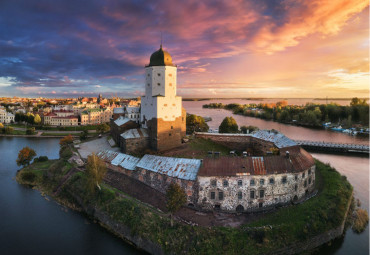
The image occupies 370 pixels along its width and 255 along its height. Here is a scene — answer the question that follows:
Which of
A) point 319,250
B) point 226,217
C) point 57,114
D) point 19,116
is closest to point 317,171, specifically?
point 319,250

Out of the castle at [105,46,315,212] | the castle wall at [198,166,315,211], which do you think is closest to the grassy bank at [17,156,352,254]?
the castle wall at [198,166,315,211]

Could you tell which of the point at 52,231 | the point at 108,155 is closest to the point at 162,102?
the point at 108,155

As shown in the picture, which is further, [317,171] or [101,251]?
[317,171]

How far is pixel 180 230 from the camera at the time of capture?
17219 mm

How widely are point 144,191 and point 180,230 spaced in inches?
241

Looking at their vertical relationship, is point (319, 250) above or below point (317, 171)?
below

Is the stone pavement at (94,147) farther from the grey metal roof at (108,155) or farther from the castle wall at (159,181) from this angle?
the castle wall at (159,181)

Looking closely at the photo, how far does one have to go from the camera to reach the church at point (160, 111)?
28750mm

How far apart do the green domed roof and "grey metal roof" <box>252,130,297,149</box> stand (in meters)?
14.0

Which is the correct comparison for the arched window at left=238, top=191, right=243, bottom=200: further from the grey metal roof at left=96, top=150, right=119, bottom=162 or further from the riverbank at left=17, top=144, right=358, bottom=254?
the grey metal roof at left=96, top=150, right=119, bottom=162

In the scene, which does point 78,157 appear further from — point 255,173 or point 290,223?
point 290,223

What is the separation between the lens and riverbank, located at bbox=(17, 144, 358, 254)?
53.7 feet

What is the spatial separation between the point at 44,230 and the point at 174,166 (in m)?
11.5

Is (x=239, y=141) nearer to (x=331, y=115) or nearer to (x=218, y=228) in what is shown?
(x=218, y=228)
